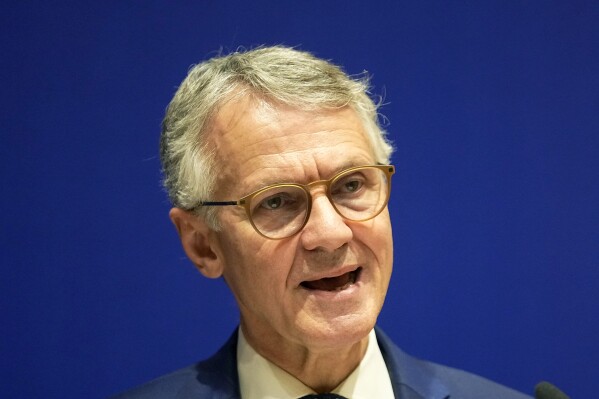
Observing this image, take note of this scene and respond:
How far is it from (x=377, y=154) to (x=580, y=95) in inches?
36.1

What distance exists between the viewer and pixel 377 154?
161 cm

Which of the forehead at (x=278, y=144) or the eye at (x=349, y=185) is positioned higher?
the forehead at (x=278, y=144)

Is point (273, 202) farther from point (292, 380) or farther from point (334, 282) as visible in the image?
point (292, 380)

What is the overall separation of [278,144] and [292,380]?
49cm

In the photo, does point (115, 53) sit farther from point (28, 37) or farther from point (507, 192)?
point (507, 192)

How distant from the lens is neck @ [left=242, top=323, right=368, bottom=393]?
1.55 m

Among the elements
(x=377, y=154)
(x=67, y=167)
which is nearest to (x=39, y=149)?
(x=67, y=167)

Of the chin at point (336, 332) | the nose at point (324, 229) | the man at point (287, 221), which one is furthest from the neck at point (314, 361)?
the nose at point (324, 229)

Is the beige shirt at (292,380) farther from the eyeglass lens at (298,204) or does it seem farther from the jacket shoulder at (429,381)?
the eyeglass lens at (298,204)

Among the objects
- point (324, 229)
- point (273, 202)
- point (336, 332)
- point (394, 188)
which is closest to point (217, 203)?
point (273, 202)

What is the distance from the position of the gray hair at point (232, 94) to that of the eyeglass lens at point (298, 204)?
123 millimetres

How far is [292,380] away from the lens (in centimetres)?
157

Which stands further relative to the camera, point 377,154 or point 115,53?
point 115,53

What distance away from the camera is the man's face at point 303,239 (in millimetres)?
1426
